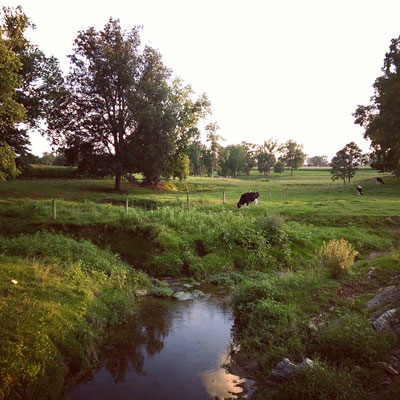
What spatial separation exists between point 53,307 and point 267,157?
130 meters

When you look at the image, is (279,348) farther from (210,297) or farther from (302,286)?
(210,297)

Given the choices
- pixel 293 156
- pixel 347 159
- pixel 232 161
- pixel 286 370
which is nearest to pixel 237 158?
pixel 232 161

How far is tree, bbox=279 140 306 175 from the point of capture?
129 meters

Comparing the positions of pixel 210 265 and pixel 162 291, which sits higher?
pixel 210 265

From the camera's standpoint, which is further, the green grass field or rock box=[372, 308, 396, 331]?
rock box=[372, 308, 396, 331]

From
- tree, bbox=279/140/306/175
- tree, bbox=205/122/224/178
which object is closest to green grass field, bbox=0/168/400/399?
tree, bbox=205/122/224/178

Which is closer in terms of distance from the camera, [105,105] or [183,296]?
[183,296]

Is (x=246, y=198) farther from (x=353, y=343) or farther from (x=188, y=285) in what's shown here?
(x=353, y=343)

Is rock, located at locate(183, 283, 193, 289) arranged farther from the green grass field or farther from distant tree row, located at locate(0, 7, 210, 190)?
distant tree row, located at locate(0, 7, 210, 190)

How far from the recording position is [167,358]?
358 inches

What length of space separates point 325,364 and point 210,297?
6791 millimetres

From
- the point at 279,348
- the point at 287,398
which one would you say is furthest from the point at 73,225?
the point at 287,398

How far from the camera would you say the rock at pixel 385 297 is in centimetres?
986

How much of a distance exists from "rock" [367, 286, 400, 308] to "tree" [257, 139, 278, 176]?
4749 inches
